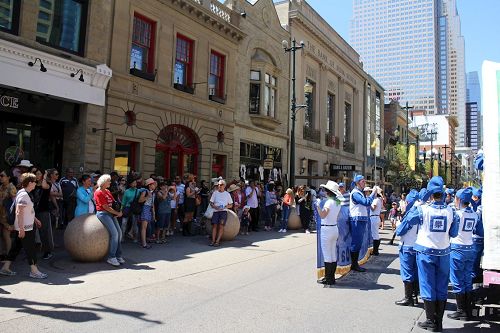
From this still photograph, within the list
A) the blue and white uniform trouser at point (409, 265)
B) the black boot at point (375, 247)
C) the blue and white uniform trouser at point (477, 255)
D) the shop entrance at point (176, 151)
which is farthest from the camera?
the shop entrance at point (176, 151)

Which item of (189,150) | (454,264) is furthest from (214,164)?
(454,264)

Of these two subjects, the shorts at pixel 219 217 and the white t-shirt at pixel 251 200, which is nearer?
the shorts at pixel 219 217

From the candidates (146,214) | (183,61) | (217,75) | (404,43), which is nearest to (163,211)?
(146,214)

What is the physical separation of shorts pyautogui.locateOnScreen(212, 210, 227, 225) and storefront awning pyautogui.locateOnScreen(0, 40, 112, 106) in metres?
6.26

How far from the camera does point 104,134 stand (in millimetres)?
15125

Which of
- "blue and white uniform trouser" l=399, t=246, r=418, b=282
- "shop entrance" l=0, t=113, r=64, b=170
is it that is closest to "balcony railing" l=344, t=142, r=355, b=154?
"shop entrance" l=0, t=113, r=64, b=170

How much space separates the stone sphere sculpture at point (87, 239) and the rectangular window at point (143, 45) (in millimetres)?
9335

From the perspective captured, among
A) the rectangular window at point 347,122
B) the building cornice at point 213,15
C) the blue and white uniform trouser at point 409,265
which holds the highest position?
the building cornice at point 213,15

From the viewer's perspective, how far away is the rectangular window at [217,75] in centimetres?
2086

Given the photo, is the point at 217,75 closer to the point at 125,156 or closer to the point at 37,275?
the point at 125,156

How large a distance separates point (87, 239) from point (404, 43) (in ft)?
469

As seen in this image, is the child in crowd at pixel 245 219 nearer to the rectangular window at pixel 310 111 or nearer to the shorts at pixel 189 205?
the shorts at pixel 189 205

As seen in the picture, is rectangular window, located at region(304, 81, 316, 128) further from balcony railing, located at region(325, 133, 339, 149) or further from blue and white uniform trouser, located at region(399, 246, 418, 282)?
blue and white uniform trouser, located at region(399, 246, 418, 282)

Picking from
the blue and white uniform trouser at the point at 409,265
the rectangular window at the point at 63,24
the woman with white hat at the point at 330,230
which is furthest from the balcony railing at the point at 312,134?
the blue and white uniform trouser at the point at 409,265
